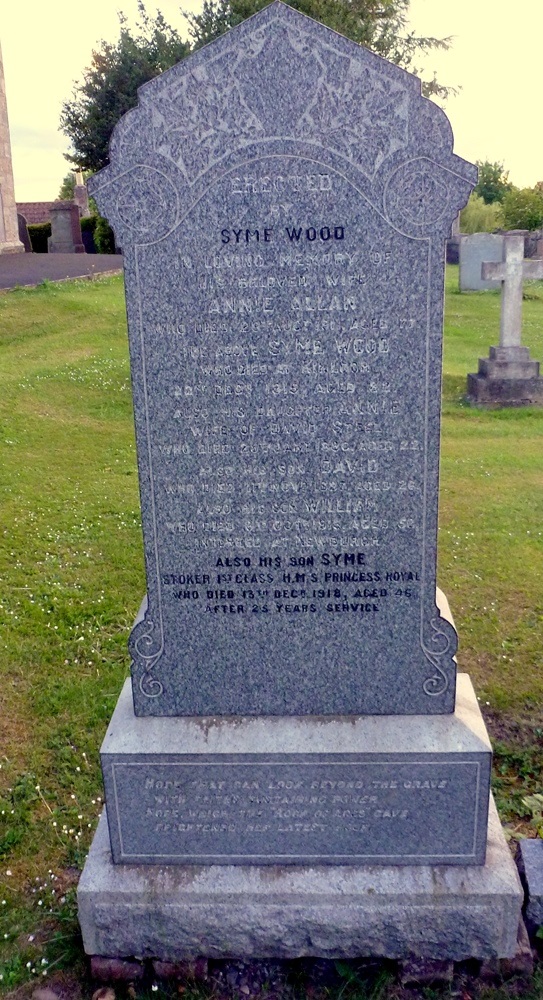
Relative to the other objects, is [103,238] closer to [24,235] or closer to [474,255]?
[24,235]

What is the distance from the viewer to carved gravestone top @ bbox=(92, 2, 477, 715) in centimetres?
274

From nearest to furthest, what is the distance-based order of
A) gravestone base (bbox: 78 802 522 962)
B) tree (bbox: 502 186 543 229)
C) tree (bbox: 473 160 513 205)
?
gravestone base (bbox: 78 802 522 962) < tree (bbox: 502 186 543 229) < tree (bbox: 473 160 513 205)

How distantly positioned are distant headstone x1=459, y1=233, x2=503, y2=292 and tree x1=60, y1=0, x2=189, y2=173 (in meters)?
20.8

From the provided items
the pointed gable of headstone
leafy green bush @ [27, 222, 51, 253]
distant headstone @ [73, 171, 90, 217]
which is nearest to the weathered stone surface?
the pointed gable of headstone

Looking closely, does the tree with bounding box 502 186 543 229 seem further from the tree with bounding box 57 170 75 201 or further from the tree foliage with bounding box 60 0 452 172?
the tree with bounding box 57 170 75 201

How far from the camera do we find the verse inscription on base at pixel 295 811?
3.10m

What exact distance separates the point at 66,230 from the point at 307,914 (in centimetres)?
3086

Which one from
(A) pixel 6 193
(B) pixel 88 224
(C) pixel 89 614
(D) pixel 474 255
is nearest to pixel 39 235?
Result: (B) pixel 88 224

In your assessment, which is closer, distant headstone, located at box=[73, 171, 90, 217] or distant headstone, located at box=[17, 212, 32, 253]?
distant headstone, located at box=[17, 212, 32, 253]

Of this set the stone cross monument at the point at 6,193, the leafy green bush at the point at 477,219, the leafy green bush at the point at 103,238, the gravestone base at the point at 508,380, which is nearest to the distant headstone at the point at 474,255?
the gravestone base at the point at 508,380

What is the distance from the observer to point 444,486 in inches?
325

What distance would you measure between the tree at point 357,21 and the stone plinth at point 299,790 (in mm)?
33505

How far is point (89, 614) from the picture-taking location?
5.66 metres

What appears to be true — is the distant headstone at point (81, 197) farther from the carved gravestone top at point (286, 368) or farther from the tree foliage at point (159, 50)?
the carved gravestone top at point (286, 368)
